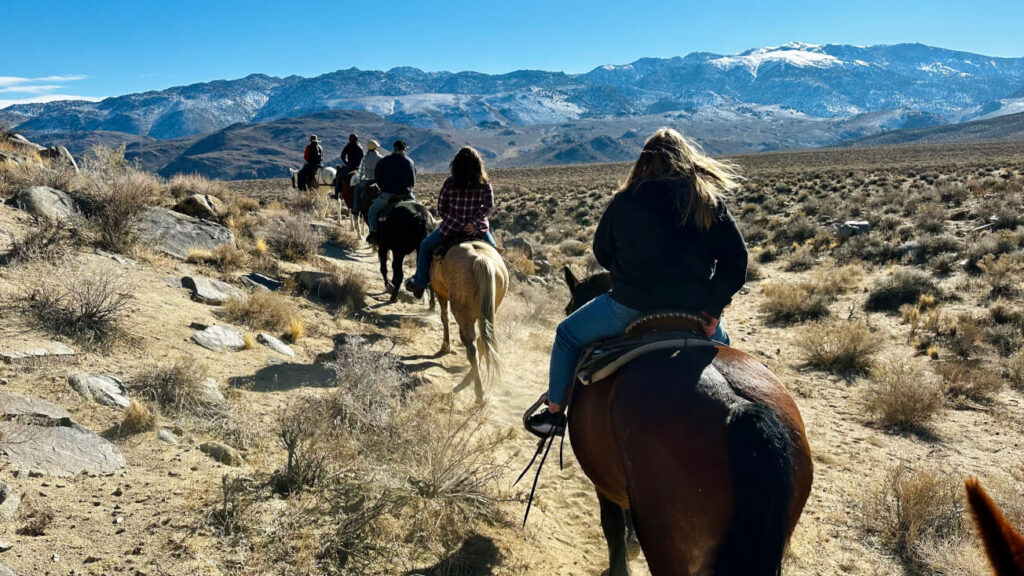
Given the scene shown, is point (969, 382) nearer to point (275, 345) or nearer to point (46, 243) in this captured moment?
point (275, 345)

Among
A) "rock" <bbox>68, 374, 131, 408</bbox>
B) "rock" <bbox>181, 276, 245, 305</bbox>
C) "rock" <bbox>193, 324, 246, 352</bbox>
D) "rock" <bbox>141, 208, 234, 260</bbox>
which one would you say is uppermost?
"rock" <bbox>141, 208, 234, 260</bbox>

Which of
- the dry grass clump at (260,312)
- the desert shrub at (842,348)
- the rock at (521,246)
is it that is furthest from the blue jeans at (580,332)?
the rock at (521,246)

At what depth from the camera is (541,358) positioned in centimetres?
888

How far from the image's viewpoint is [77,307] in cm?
539

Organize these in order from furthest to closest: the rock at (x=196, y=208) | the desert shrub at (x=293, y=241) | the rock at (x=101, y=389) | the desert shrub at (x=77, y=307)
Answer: the rock at (x=196, y=208) < the desert shrub at (x=293, y=241) < the desert shrub at (x=77, y=307) < the rock at (x=101, y=389)

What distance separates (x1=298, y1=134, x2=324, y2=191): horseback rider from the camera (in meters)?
19.2

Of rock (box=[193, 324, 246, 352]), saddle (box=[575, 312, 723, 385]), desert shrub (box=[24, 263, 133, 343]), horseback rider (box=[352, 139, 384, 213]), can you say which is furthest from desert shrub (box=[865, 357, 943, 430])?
horseback rider (box=[352, 139, 384, 213])

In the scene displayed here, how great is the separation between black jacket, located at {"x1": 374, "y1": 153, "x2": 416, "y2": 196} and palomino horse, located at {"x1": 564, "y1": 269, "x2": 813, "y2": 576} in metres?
8.57

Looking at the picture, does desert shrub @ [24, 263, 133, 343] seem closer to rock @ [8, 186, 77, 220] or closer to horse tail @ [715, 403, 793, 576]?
rock @ [8, 186, 77, 220]

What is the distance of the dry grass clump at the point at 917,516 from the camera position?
405 cm

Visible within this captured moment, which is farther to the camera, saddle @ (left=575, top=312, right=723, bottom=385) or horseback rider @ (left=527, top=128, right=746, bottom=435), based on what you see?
horseback rider @ (left=527, top=128, right=746, bottom=435)

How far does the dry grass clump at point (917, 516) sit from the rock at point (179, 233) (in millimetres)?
10148

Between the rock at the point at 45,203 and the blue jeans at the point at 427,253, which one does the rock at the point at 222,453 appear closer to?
the blue jeans at the point at 427,253

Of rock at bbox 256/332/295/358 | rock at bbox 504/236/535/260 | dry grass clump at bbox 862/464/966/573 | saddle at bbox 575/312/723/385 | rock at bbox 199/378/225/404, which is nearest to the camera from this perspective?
saddle at bbox 575/312/723/385
